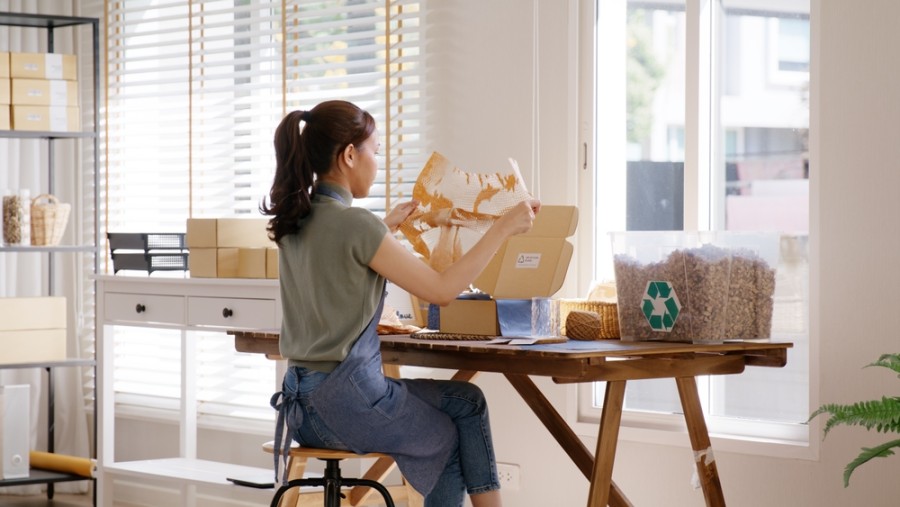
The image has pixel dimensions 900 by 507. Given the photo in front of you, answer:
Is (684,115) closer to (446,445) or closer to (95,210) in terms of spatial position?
(446,445)

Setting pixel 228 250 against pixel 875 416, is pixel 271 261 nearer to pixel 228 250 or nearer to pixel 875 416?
pixel 228 250

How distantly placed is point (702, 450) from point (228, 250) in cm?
161

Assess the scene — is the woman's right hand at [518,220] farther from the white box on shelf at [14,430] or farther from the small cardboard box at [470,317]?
the white box on shelf at [14,430]

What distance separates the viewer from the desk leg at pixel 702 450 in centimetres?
252

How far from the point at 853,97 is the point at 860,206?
0.87 ft

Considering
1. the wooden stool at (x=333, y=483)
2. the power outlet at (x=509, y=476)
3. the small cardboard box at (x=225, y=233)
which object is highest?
the small cardboard box at (x=225, y=233)

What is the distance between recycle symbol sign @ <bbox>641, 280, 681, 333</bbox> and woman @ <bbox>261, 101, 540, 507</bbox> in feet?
1.02

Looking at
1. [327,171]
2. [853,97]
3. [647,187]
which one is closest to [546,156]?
[647,187]

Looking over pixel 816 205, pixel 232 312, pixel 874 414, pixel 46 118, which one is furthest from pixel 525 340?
pixel 46 118

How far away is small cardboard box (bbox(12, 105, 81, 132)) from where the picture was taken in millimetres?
4062

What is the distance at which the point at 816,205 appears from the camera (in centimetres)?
283

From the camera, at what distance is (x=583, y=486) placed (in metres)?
3.30

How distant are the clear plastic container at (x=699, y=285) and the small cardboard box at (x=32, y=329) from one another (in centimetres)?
241

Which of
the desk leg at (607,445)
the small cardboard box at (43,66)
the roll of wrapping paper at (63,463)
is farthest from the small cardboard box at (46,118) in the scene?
the desk leg at (607,445)
